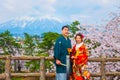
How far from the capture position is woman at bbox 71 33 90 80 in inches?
331

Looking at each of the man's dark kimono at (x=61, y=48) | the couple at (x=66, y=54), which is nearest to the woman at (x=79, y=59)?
the couple at (x=66, y=54)

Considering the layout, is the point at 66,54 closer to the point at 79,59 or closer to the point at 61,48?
the point at 61,48

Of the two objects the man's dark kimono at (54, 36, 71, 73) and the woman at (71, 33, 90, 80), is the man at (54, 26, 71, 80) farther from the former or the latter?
the woman at (71, 33, 90, 80)

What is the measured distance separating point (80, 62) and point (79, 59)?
0.25ft

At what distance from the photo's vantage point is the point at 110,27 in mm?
12984

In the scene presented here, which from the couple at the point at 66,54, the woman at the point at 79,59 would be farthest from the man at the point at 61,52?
the woman at the point at 79,59

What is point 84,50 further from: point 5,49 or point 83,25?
point 5,49

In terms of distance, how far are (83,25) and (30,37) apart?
24139mm

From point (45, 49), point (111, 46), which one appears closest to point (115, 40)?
point (111, 46)

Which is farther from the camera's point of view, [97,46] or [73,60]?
[97,46]

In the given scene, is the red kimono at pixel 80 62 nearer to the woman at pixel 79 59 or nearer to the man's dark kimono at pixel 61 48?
the woman at pixel 79 59

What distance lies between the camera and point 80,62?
27.9ft

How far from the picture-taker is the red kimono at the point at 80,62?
27.7 ft

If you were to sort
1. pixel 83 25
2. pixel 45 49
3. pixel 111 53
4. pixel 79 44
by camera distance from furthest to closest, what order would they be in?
pixel 45 49
pixel 83 25
pixel 111 53
pixel 79 44
